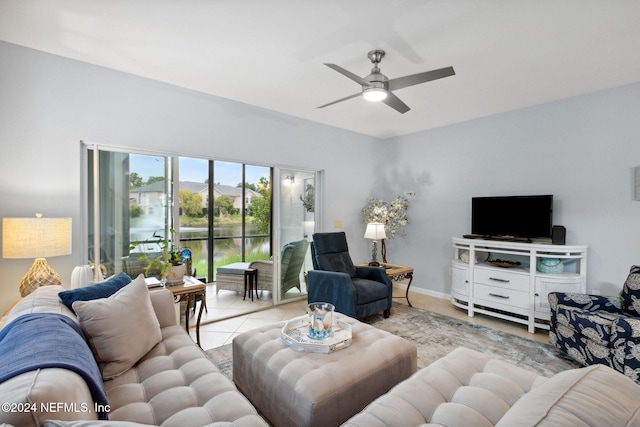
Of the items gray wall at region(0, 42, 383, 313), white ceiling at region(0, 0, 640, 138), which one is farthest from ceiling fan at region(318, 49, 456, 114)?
gray wall at region(0, 42, 383, 313)

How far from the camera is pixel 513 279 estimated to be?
352cm

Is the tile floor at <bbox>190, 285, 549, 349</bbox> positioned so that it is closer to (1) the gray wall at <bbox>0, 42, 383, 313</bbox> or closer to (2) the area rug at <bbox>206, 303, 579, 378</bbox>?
(2) the area rug at <bbox>206, 303, 579, 378</bbox>

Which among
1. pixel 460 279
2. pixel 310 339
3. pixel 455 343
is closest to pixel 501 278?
pixel 460 279

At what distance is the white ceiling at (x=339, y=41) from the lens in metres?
2.03

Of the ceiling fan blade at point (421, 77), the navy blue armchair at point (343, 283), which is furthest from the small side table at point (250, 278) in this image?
the ceiling fan blade at point (421, 77)

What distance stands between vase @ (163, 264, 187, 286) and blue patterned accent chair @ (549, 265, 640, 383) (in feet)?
11.7

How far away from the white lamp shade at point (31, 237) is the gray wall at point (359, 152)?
57 centimetres

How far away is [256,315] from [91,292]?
2.29 m

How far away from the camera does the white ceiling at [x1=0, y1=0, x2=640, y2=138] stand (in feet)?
6.65

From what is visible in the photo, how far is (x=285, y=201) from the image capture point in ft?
14.4

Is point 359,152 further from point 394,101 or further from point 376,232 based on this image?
point 394,101

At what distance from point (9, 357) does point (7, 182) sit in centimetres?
228

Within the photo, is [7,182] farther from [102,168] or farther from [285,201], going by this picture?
[285,201]

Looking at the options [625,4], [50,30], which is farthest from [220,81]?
[625,4]
